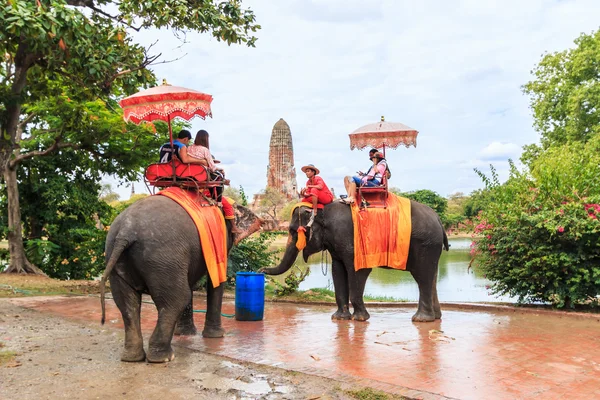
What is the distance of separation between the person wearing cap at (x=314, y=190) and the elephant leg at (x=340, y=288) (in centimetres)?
92

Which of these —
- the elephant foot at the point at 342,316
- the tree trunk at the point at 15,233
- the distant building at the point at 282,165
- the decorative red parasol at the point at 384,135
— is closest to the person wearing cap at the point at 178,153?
the elephant foot at the point at 342,316

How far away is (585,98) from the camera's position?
77.8ft

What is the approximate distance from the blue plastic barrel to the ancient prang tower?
5433cm

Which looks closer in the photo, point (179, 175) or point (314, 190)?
point (179, 175)

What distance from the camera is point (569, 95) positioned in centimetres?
2489

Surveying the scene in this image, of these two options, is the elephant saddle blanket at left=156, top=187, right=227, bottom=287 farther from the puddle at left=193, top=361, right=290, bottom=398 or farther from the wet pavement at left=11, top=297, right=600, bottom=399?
the puddle at left=193, top=361, right=290, bottom=398

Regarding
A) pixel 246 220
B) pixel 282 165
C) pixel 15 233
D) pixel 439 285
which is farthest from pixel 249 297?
pixel 282 165

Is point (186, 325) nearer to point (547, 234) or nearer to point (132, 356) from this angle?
point (132, 356)

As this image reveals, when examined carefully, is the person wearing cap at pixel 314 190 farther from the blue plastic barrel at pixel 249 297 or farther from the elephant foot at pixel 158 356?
the elephant foot at pixel 158 356

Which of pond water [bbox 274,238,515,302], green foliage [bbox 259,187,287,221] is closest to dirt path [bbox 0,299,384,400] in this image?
pond water [bbox 274,238,515,302]

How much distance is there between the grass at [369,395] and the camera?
456cm

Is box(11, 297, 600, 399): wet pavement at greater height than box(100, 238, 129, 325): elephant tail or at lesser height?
lesser

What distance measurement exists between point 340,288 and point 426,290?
1.26m

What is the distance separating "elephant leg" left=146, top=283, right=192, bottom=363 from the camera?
5.69 metres
